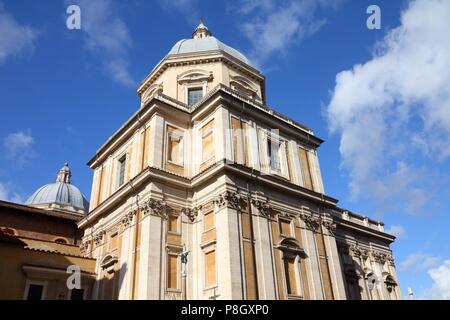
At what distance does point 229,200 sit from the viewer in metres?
18.4

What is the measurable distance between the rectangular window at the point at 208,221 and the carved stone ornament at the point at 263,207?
7.30 feet

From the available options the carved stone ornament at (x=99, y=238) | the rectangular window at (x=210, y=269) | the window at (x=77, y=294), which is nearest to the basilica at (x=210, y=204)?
the rectangular window at (x=210, y=269)

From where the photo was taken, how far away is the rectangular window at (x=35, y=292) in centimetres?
1891

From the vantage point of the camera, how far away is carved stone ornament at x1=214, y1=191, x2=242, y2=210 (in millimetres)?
18328

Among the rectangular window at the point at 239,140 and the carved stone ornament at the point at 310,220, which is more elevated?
the rectangular window at the point at 239,140

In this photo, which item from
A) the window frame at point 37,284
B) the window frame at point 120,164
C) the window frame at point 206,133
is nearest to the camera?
the window frame at point 37,284

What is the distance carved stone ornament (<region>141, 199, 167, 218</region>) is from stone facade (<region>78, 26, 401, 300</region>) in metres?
0.05

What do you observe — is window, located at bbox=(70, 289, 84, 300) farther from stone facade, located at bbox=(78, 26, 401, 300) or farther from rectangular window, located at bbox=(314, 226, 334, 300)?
rectangular window, located at bbox=(314, 226, 334, 300)

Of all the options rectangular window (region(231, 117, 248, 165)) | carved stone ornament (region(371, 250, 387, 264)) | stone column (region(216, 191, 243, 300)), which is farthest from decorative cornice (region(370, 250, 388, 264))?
stone column (region(216, 191, 243, 300))

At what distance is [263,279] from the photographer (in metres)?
17.7

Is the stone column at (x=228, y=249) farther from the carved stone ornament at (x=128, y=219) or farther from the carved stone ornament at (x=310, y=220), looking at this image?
the carved stone ornament at (x=310, y=220)

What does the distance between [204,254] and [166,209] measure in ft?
9.64
